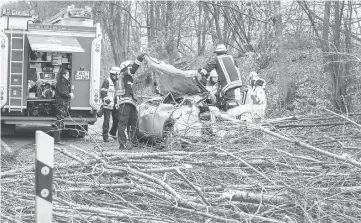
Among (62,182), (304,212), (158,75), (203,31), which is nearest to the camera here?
(304,212)

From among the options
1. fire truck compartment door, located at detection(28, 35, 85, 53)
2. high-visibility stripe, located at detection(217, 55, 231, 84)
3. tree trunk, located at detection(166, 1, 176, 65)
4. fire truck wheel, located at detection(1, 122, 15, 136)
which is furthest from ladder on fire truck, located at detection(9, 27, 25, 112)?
tree trunk, located at detection(166, 1, 176, 65)

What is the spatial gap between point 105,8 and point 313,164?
2592cm

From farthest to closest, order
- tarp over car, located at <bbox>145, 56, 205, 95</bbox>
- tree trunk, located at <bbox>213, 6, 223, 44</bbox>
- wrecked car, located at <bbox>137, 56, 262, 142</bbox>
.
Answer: tree trunk, located at <bbox>213, 6, 223, 44</bbox> → tarp over car, located at <bbox>145, 56, 205, 95</bbox> → wrecked car, located at <bbox>137, 56, 262, 142</bbox>

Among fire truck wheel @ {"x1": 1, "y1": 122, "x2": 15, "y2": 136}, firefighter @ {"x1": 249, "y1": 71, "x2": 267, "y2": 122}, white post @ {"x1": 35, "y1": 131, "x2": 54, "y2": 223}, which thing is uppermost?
firefighter @ {"x1": 249, "y1": 71, "x2": 267, "y2": 122}

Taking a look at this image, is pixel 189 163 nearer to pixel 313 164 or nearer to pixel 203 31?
pixel 313 164

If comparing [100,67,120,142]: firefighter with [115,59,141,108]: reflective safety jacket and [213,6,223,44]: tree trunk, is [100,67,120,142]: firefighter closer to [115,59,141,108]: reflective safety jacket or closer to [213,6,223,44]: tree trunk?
[115,59,141,108]: reflective safety jacket

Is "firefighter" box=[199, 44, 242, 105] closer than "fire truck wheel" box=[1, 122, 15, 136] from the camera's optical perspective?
Yes

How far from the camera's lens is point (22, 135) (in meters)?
16.2

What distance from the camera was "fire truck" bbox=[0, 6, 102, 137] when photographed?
14695 mm

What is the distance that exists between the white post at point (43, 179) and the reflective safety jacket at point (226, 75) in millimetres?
8172

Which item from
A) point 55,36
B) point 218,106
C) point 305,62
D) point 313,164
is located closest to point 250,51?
point 305,62

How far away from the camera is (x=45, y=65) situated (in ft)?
51.6

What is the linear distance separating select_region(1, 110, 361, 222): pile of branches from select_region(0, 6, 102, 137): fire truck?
815 cm

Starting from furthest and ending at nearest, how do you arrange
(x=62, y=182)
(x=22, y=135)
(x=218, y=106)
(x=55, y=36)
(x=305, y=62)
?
(x=305, y=62) < (x=22, y=135) < (x=55, y=36) < (x=218, y=106) < (x=62, y=182)
